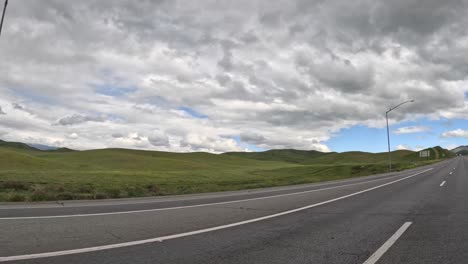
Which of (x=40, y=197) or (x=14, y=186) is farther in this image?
(x=14, y=186)

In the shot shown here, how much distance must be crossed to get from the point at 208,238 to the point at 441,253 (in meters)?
4.48

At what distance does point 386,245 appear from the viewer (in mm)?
7035

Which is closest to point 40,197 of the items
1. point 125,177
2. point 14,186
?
point 14,186

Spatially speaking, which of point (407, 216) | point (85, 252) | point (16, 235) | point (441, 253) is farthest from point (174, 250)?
point (407, 216)

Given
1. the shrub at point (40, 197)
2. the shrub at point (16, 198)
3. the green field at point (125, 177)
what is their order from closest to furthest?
the shrub at point (16, 198) < the shrub at point (40, 197) < the green field at point (125, 177)

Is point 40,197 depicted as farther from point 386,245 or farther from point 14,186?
point 386,245

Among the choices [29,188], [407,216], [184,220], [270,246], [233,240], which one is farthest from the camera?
[29,188]

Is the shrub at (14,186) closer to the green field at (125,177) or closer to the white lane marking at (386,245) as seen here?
the green field at (125,177)

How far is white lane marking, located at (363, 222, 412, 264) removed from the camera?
19.8 ft

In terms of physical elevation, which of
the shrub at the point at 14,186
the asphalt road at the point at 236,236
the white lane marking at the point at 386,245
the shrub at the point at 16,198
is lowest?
the white lane marking at the point at 386,245

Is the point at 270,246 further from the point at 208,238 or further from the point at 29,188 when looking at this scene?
the point at 29,188

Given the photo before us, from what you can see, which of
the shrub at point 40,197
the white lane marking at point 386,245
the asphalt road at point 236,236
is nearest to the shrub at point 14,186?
the shrub at point 40,197

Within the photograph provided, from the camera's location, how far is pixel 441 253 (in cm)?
644

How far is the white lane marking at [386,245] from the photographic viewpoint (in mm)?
6043
